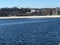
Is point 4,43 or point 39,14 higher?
point 4,43

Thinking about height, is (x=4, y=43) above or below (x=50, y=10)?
above

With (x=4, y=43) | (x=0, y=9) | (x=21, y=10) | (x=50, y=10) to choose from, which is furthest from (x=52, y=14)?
(x=4, y=43)

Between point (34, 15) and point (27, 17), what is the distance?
7.22 metres

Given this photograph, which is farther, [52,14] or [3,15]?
[52,14]

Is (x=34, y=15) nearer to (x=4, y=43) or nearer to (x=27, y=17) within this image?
(x=27, y=17)

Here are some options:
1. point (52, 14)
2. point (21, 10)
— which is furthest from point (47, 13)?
point (21, 10)

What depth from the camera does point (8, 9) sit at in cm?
8669

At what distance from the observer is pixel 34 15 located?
92000 mm

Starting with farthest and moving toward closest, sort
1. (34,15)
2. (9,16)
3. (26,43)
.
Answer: (34,15) → (9,16) → (26,43)

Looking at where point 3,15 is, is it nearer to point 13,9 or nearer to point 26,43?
point 13,9

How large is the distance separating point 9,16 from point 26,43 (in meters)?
69.7

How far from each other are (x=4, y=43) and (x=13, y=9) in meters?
71.2

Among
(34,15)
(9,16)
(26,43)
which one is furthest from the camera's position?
(34,15)

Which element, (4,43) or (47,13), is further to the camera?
(47,13)
